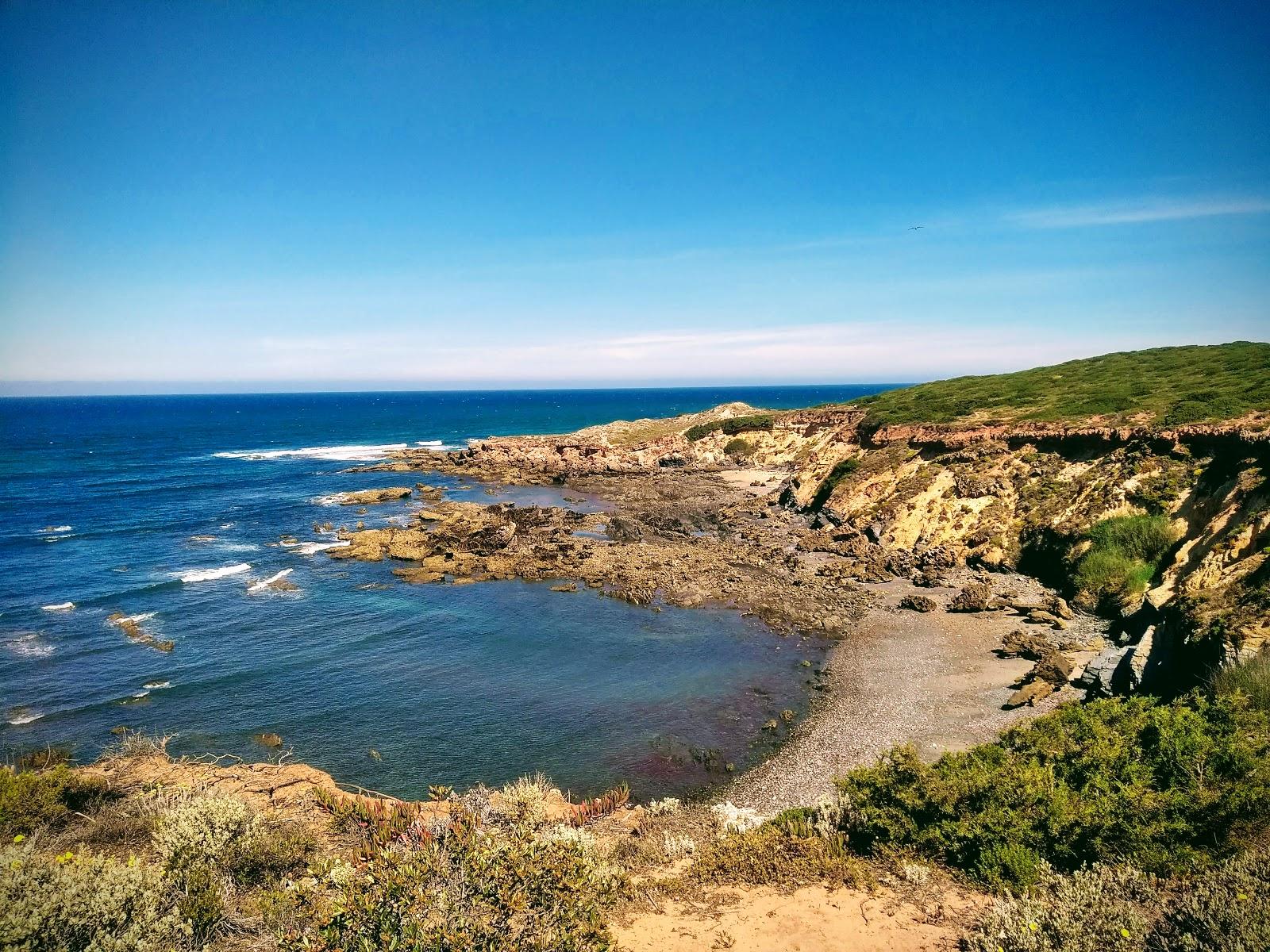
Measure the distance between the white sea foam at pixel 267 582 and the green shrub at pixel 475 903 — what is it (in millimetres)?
33146

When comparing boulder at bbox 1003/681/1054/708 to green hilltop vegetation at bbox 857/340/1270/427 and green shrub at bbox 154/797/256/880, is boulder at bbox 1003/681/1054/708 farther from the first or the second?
green shrub at bbox 154/797/256/880

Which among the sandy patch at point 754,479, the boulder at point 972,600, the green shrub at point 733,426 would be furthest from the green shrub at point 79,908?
the green shrub at point 733,426

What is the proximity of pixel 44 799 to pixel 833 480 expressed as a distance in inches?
1746

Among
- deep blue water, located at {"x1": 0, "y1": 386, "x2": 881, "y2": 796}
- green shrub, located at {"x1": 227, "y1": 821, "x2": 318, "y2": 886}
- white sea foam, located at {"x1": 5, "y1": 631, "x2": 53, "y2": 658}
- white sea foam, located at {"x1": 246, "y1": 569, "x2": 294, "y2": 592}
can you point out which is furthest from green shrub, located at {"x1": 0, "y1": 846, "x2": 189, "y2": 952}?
white sea foam, located at {"x1": 246, "y1": 569, "x2": 294, "y2": 592}

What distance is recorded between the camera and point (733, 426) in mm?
81438

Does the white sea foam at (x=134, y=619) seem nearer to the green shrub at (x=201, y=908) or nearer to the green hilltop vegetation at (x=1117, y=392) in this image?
the green shrub at (x=201, y=908)

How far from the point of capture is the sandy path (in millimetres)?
18062

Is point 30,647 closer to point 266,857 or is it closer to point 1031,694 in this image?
point 266,857

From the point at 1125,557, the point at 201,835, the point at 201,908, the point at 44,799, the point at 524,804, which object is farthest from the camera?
the point at 1125,557

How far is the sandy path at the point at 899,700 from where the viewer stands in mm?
18062

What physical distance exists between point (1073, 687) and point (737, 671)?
11.4 m

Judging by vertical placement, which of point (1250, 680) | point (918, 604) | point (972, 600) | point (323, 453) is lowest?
point (918, 604)

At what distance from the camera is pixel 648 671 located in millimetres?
25625

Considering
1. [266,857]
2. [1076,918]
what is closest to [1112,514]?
[1076,918]
